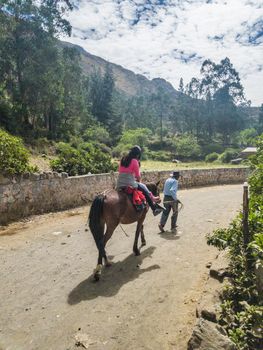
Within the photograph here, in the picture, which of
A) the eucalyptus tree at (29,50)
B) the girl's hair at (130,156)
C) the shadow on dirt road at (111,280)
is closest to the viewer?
the shadow on dirt road at (111,280)

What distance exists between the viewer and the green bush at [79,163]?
48.8 ft

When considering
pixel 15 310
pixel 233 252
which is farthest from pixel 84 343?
pixel 233 252

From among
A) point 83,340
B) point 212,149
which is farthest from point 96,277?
point 212,149

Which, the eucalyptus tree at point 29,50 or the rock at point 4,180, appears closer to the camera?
the rock at point 4,180

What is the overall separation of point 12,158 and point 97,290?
22.4 ft

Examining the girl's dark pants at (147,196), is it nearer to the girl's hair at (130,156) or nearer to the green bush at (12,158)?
the girl's hair at (130,156)

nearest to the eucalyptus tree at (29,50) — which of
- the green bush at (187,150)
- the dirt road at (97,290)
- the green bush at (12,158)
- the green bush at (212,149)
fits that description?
the green bush at (12,158)

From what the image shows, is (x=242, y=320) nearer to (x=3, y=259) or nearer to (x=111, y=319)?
(x=111, y=319)

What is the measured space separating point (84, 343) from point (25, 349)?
0.75 meters

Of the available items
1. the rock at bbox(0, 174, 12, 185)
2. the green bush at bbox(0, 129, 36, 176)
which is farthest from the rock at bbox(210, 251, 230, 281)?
the green bush at bbox(0, 129, 36, 176)

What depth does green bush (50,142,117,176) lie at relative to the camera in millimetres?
14859

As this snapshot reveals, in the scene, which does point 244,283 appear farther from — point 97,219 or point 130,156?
point 130,156

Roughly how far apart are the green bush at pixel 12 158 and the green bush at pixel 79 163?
10.5 feet

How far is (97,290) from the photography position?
5.62 m
